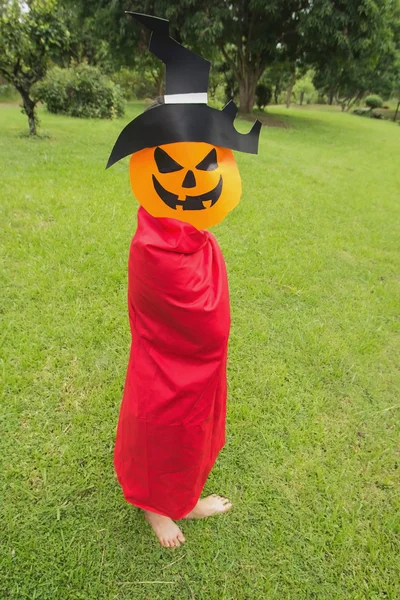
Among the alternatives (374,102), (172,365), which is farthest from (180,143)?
(374,102)

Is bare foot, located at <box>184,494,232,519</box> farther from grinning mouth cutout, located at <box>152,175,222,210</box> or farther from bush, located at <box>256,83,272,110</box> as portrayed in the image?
bush, located at <box>256,83,272,110</box>

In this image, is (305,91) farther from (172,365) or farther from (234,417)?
(172,365)

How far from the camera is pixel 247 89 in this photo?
14.7 m

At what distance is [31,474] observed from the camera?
1718 millimetres

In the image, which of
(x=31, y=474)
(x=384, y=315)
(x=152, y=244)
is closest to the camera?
(x=152, y=244)

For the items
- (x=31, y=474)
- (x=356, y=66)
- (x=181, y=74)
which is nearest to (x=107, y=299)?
(x=31, y=474)

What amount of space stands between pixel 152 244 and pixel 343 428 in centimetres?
180

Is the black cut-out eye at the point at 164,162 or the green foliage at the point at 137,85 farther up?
the green foliage at the point at 137,85

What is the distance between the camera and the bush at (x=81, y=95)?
35.7 ft

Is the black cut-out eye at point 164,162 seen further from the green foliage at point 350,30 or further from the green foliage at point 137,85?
the green foliage at point 137,85

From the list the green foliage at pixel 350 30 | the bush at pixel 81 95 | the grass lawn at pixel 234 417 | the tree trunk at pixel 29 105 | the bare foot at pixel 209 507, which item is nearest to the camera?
the grass lawn at pixel 234 417

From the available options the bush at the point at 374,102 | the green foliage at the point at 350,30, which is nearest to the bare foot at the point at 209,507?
the green foliage at the point at 350,30

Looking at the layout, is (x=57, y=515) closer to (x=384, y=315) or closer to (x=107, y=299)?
(x=107, y=299)

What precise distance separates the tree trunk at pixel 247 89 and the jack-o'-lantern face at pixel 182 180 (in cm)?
1569
